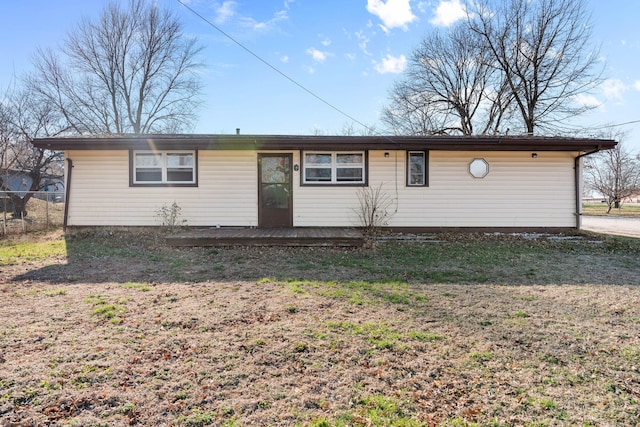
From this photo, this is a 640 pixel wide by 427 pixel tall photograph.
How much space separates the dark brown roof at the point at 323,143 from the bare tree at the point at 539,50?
13.7 metres

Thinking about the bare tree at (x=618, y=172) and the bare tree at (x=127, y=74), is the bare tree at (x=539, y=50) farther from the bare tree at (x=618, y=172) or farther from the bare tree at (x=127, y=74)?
the bare tree at (x=127, y=74)

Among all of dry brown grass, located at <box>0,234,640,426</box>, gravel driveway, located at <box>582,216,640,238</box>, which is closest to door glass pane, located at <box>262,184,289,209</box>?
dry brown grass, located at <box>0,234,640,426</box>

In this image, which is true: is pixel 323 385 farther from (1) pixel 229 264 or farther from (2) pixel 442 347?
(1) pixel 229 264

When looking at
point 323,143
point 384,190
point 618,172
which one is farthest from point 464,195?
point 618,172

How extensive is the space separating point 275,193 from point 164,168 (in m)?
3.18

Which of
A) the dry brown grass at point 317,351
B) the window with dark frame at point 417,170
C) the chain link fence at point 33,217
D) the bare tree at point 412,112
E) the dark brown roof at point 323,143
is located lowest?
the dry brown grass at point 317,351

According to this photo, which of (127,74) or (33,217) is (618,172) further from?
(127,74)

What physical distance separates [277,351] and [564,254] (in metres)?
7.09

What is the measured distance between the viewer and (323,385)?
232cm

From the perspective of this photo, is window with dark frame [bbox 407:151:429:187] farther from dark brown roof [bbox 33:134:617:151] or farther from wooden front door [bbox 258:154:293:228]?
wooden front door [bbox 258:154:293:228]

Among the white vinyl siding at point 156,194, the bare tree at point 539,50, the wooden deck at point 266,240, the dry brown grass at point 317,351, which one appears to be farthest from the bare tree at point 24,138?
the bare tree at point 539,50

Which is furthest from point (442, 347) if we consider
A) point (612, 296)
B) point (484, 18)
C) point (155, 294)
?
point (484, 18)

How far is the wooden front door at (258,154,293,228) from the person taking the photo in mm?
9406

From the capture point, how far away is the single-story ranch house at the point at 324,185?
9188mm
